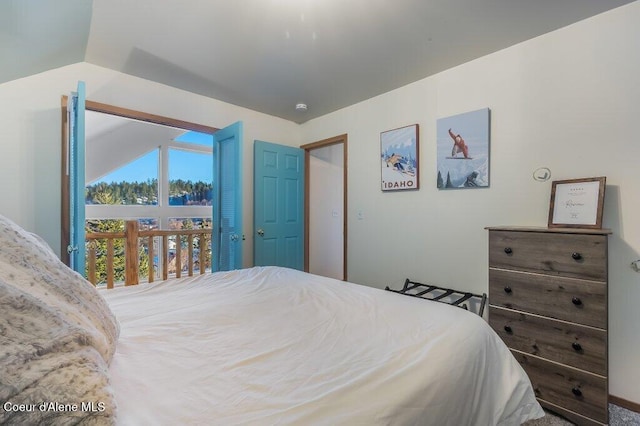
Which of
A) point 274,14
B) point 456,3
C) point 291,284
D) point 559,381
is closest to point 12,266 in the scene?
point 291,284

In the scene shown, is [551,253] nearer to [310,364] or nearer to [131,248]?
[310,364]

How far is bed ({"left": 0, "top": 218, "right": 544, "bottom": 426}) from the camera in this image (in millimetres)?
550

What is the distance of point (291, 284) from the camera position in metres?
1.83

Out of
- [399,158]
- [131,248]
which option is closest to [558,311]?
[399,158]

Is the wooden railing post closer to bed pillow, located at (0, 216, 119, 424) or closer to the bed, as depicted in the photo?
the bed

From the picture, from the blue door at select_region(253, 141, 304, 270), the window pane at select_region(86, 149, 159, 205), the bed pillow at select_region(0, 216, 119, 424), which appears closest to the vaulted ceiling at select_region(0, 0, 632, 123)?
the blue door at select_region(253, 141, 304, 270)

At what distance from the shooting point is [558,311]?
1691mm

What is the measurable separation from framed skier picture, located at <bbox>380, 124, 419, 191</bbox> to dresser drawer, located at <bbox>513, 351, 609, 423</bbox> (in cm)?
165

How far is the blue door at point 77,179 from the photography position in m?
2.03

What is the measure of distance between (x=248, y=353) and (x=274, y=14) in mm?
1942

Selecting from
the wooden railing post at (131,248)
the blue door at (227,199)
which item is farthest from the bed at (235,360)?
the wooden railing post at (131,248)

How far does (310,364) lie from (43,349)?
0.67 meters

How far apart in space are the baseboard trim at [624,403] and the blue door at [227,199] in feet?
9.54

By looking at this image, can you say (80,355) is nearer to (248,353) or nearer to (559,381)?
(248,353)
